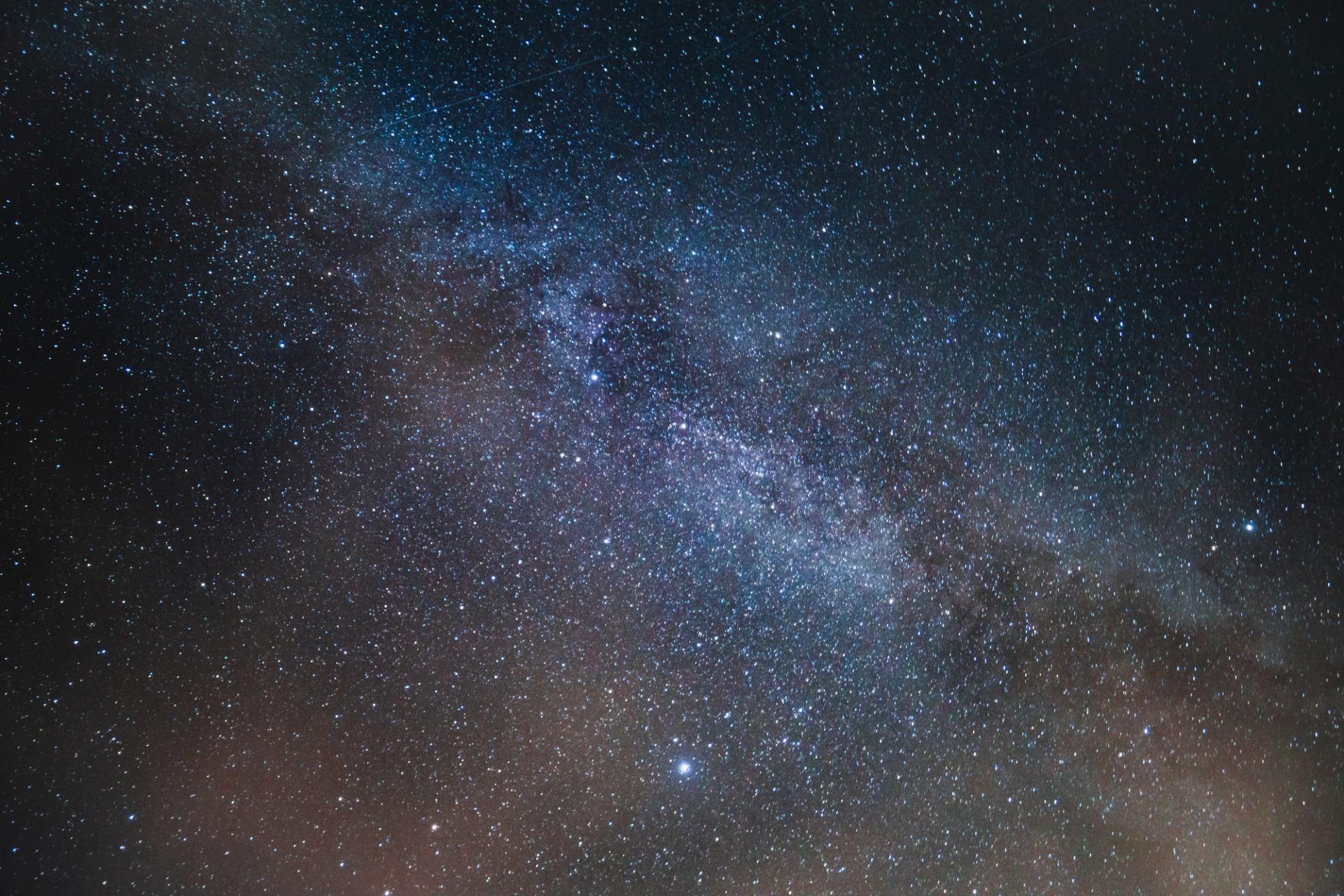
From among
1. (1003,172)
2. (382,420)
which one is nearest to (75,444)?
(382,420)

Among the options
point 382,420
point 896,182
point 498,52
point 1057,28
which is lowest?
point 382,420

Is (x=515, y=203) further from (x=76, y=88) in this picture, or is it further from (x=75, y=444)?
(x=75, y=444)

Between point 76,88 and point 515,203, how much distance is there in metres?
0.73

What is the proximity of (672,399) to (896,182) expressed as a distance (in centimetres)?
72

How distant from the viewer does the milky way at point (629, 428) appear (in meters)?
1.16

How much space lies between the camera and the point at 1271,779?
1.99 metres

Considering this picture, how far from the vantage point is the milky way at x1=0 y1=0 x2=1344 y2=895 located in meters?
1.16

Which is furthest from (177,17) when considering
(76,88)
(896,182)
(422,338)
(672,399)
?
(896,182)

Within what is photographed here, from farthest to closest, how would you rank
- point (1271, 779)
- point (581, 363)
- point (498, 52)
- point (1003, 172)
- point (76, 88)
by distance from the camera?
point (1271, 779) < point (1003, 172) < point (581, 363) < point (498, 52) < point (76, 88)

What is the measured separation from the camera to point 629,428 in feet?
4.59

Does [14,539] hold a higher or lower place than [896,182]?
lower

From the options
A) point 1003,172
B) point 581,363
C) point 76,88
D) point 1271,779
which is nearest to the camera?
point 76,88

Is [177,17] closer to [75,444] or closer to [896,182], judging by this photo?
[75,444]

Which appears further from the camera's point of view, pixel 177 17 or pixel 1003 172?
pixel 1003 172
